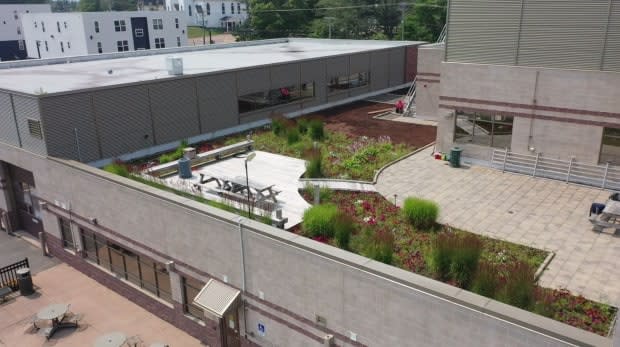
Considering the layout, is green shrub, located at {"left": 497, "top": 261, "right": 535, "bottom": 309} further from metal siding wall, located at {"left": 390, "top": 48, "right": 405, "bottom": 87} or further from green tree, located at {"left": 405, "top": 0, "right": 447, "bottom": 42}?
green tree, located at {"left": 405, "top": 0, "right": 447, "bottom": 42}

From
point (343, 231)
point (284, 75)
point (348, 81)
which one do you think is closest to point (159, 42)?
point (348, 81)

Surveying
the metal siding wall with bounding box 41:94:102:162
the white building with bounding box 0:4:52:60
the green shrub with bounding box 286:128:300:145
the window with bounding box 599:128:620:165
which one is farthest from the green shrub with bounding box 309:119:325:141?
the white building with bounding box 0:4:52:60

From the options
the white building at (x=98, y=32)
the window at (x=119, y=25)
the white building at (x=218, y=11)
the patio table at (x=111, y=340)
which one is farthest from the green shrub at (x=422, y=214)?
the white building at (x=218, y=11)

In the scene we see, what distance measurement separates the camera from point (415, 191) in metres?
17.6

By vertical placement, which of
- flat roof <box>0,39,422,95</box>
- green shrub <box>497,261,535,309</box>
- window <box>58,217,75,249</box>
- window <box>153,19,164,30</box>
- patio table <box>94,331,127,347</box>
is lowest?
patio table <box>94,331,127,347</box>

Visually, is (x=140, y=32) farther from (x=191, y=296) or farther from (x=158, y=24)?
(x=191, y=296)

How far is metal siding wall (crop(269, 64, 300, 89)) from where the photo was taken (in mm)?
26844

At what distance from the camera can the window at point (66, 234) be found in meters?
18.4

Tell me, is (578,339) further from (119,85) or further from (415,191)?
(119,85)

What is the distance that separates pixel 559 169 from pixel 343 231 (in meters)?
10.7

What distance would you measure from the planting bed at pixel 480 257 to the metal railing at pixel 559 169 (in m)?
6.55

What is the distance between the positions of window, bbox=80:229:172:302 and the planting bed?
4.57 meters

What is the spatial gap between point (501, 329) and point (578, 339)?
111 cm

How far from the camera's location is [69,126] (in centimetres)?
1814
